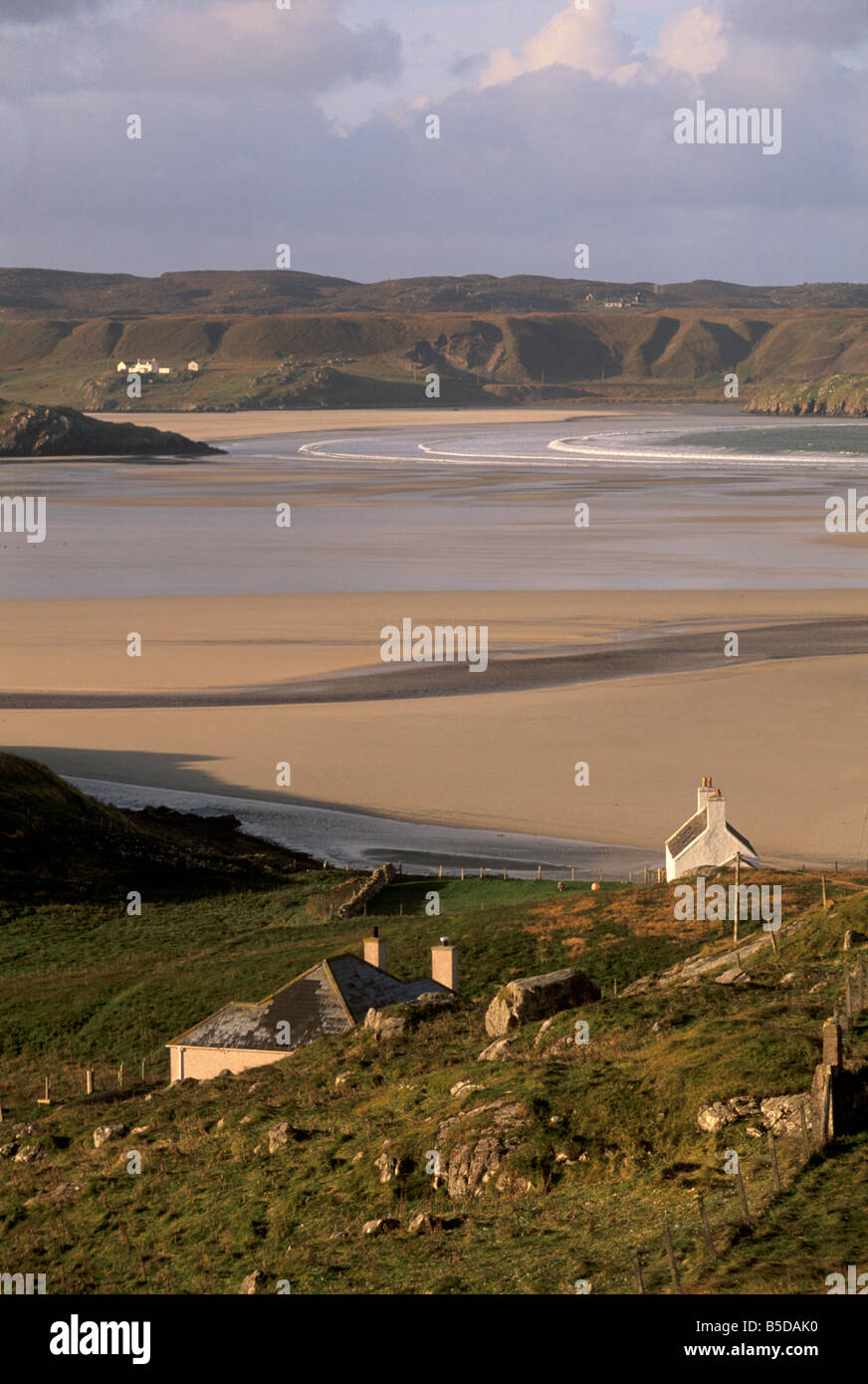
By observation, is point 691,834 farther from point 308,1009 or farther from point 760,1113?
point 760,1113

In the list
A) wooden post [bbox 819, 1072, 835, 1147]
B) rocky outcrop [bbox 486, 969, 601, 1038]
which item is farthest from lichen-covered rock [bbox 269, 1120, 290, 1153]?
wooden post [bbox 819, 1072, 835, 1147]

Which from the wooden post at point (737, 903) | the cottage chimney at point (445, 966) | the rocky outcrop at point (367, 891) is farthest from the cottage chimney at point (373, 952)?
the rocky outcrop at point (367, 891)

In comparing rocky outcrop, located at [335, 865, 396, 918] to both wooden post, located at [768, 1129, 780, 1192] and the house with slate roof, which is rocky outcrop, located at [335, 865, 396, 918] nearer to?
the house with slate roof

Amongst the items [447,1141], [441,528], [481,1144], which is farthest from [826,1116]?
[441,528]

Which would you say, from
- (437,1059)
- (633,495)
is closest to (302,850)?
(437,1059)

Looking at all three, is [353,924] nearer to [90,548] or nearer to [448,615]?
[448,615]

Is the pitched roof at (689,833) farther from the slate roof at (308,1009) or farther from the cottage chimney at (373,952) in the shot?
the slate roof at (308,1009)
